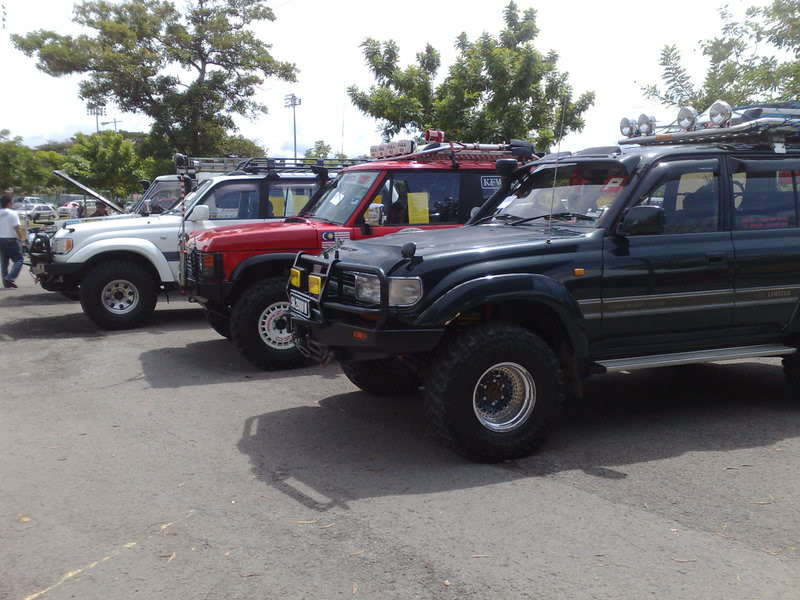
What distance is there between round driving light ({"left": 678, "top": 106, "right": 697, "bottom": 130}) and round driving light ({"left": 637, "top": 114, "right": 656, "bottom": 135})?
18.9 inches

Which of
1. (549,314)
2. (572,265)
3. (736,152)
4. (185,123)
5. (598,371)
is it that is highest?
(185,123)

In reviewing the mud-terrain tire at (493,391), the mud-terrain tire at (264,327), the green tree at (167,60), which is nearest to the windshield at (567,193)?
the mud-terrain tire at (493,391)

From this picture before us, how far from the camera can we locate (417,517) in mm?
4195

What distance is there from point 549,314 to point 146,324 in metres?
7.05

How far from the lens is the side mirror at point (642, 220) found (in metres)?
5.30

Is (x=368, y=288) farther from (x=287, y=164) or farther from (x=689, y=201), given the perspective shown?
(x=287, y=164)

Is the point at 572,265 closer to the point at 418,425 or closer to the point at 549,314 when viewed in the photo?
the point at 549,314

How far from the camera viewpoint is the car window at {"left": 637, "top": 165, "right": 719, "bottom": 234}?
5727 mm

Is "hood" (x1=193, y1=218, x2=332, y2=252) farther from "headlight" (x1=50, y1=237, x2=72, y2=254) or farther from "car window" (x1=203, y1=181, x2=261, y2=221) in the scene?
"headlight" (x1=50, y1=237, x2=72, y2=254)

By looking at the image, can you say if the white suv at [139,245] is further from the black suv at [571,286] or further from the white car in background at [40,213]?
the white car in background at [40,213]

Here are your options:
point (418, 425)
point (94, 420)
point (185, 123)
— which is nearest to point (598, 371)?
point (418, 425)

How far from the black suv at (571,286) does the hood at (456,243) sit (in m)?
0.02

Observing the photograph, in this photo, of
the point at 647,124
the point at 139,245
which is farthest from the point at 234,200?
the point at 647,124

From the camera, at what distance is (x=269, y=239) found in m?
8.04
